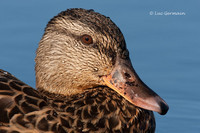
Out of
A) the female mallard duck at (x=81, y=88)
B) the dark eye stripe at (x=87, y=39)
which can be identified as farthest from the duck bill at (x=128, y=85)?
the dark eye stripe at (x=87, y=39)

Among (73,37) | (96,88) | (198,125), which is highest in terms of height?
(73,37)

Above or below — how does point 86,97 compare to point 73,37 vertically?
below

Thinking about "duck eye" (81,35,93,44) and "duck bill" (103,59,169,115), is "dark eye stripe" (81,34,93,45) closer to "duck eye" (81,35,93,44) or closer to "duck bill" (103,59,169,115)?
"duck eye" (81,35,93,44)

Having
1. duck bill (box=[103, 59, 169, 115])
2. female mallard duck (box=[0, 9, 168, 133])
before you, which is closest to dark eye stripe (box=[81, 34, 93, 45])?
female mallard duck (box=[0, 9, 168, 133])

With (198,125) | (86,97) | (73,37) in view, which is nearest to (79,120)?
(86,97)

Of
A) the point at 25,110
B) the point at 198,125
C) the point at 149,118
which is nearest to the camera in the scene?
the point at 25,110

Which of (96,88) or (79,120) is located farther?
(96,88)

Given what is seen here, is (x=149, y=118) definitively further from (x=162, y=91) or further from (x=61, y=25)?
(x=162, y=91)

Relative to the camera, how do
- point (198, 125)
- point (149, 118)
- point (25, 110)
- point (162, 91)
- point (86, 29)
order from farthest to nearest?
point (162, 91) → point (198, 125) → point (149, 118) → point (86, 29) → point (25, 110)

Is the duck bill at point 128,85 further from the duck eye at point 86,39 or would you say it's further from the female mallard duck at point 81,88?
the duck eye at point 86,39
